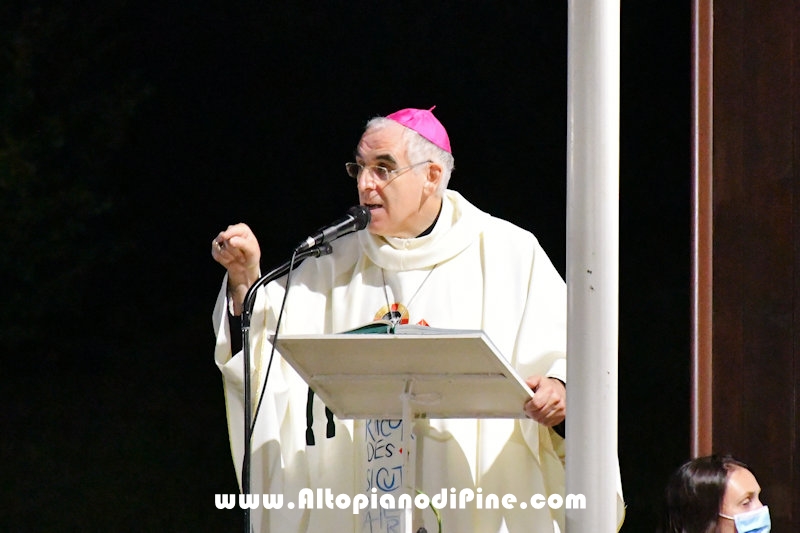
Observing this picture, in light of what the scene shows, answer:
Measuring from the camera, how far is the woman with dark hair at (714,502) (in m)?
3.86

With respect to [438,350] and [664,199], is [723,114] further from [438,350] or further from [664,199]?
[438,350]

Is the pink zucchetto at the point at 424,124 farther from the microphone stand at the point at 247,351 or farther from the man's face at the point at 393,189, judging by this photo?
the microphone stand at the point at 247,351

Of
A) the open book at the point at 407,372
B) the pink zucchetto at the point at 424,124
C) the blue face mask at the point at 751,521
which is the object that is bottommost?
the blue face mask at the point at 751,521

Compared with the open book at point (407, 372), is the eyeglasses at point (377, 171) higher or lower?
higher

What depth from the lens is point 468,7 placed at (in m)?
5.88

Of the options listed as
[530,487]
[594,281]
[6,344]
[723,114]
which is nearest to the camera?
[594,281]

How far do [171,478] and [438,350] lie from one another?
2.45 m

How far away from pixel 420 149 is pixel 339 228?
86 centimetres

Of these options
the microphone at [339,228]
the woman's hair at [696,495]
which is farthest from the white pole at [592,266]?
the microphone at [339,228]

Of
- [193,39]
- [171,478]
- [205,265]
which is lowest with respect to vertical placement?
[171,478]

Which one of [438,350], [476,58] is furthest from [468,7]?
[438,350]

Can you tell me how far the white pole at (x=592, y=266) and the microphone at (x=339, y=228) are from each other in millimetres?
754

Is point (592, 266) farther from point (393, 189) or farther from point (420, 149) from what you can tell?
point (420, 149)

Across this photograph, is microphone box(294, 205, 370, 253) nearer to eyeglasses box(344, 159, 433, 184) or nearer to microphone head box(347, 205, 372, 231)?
microphone head box(347, 205, 372, 231)
